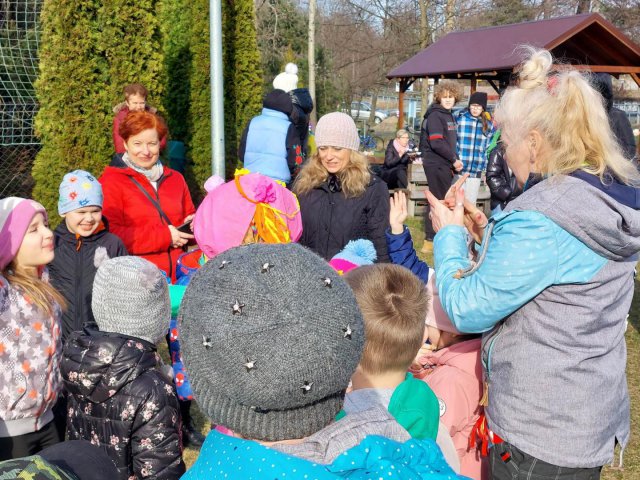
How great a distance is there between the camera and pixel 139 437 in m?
2.35

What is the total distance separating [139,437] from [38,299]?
70cm

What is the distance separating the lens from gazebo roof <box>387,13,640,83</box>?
35.3 feet

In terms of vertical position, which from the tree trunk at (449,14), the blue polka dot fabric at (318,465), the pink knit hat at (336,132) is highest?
the tree trunk at (449,14)

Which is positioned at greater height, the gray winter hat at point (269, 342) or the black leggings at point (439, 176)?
the gray winter hat at point (269, 342)

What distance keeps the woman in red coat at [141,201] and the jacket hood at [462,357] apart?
2.11 meters

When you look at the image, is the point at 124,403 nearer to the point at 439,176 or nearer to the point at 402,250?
the point at 402,250

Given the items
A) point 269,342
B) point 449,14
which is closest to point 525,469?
point 269,342

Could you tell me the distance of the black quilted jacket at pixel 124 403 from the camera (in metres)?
2.32

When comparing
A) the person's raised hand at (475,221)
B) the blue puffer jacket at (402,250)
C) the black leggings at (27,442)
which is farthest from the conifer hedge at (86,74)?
the person's raised hand at (475,221)

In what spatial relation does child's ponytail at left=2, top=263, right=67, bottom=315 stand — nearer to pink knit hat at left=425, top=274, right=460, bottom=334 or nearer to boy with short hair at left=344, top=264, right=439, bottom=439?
boy with short hair at left=344, top=264, right=439, bottom=439

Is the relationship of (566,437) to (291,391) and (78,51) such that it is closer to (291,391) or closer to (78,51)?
(291,391)

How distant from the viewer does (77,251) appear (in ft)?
12.2

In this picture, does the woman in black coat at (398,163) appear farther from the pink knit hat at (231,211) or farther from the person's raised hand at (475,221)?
the person's raised hand at (475,221)

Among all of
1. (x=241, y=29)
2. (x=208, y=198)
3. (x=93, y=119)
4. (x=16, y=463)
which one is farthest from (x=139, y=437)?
(x=241, y=29)
